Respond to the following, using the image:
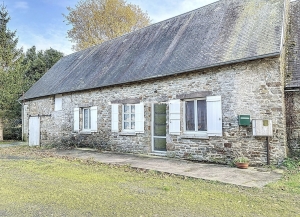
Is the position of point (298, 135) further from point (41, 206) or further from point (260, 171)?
point (41, 206)

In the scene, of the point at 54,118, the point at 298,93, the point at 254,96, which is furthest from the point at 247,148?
the point at 54,118

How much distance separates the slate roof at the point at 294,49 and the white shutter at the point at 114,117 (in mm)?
6549

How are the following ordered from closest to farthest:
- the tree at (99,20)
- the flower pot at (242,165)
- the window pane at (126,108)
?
the flower pot at (242,165), the window pane at (126,108), the tree at (99,20)

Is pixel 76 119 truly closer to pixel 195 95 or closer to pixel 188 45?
pixel 188 45

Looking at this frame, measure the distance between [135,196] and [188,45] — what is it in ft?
23.1

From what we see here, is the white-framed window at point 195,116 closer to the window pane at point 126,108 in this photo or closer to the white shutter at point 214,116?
the white shutter at point 214,116

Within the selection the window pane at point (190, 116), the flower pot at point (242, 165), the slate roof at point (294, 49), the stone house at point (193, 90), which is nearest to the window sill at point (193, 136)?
the stone house at point (193, 90)

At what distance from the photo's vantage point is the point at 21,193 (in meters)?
4.80

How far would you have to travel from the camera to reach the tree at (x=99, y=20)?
23531 millimetres

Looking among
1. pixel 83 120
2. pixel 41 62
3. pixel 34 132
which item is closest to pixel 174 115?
pixel 83 120

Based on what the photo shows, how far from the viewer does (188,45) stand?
10.0m

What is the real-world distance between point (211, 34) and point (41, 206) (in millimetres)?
8228

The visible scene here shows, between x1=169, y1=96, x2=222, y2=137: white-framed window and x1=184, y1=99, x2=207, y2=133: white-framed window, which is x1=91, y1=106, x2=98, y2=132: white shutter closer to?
x1=169, y1=96, x2=222, y2=137: white-framed window

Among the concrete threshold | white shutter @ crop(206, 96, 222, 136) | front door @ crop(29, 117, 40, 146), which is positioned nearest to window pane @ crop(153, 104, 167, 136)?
the concrete threshold
